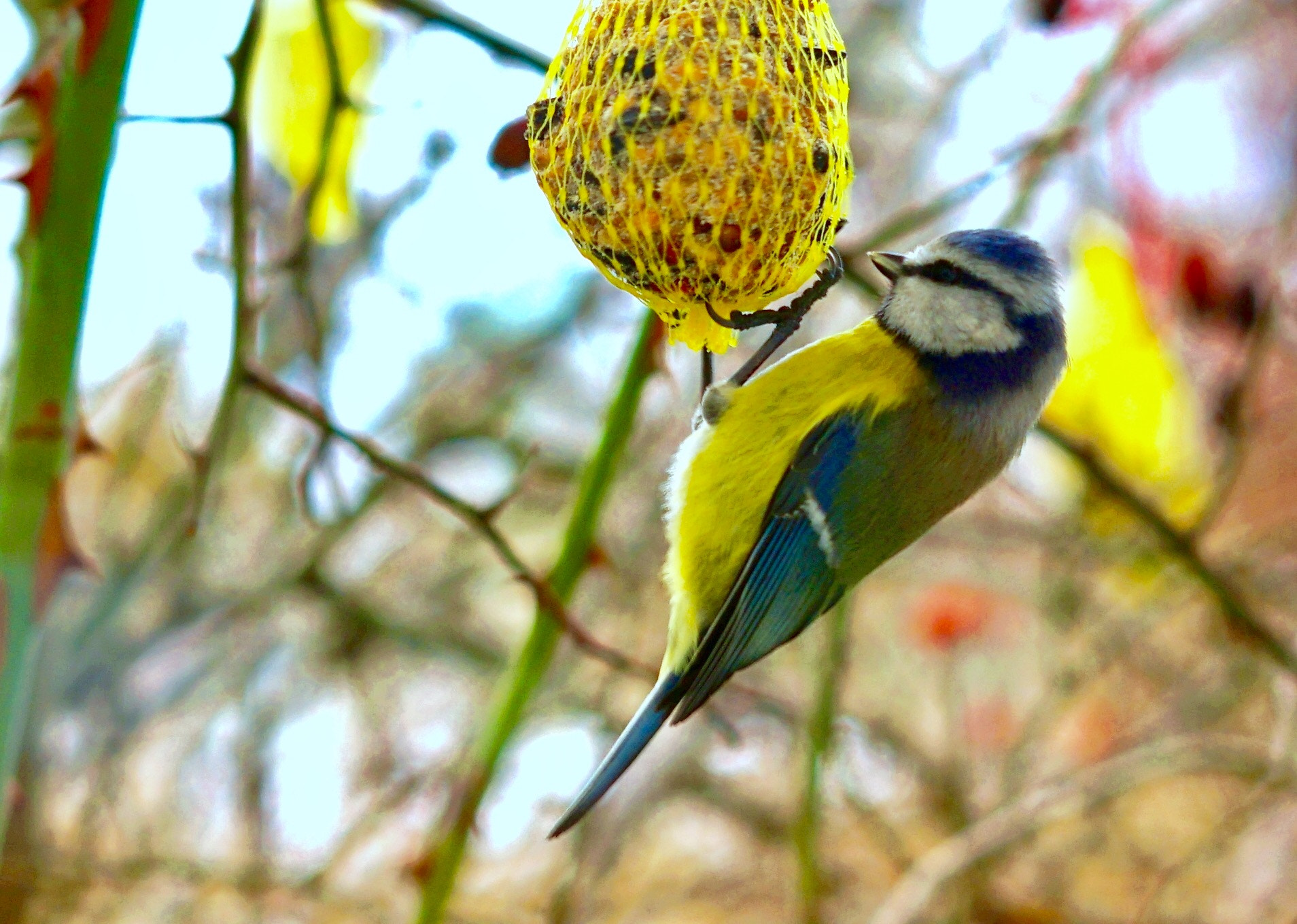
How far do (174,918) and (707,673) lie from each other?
148 cm

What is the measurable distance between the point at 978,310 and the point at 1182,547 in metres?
0.46

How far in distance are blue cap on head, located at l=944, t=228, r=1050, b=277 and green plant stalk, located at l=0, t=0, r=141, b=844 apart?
1117 mm

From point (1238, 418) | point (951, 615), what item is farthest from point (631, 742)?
point (951, 615)

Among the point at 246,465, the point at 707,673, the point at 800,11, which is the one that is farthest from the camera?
the point at 246,465

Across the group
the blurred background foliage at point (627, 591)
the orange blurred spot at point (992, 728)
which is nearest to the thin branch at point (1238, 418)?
the blurred background foliage at point (627, 591)

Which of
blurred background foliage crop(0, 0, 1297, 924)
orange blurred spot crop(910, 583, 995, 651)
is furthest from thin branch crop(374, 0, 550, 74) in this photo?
orange blurred spot crop(910, 583, 995, 651)

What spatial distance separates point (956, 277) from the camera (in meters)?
1.83

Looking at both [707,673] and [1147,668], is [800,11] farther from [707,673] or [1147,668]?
[1147,668]

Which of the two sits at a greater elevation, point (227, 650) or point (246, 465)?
point (246, 465)

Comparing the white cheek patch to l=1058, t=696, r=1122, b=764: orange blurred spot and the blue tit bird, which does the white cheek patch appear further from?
l=1058, t=696, r=1122, b=764: orange blurred spot

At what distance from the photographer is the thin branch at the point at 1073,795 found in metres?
2.07

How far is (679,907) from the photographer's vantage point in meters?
3.51

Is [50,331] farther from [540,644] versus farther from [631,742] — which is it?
[631,742]

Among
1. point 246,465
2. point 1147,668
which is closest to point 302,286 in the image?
point 246,465
